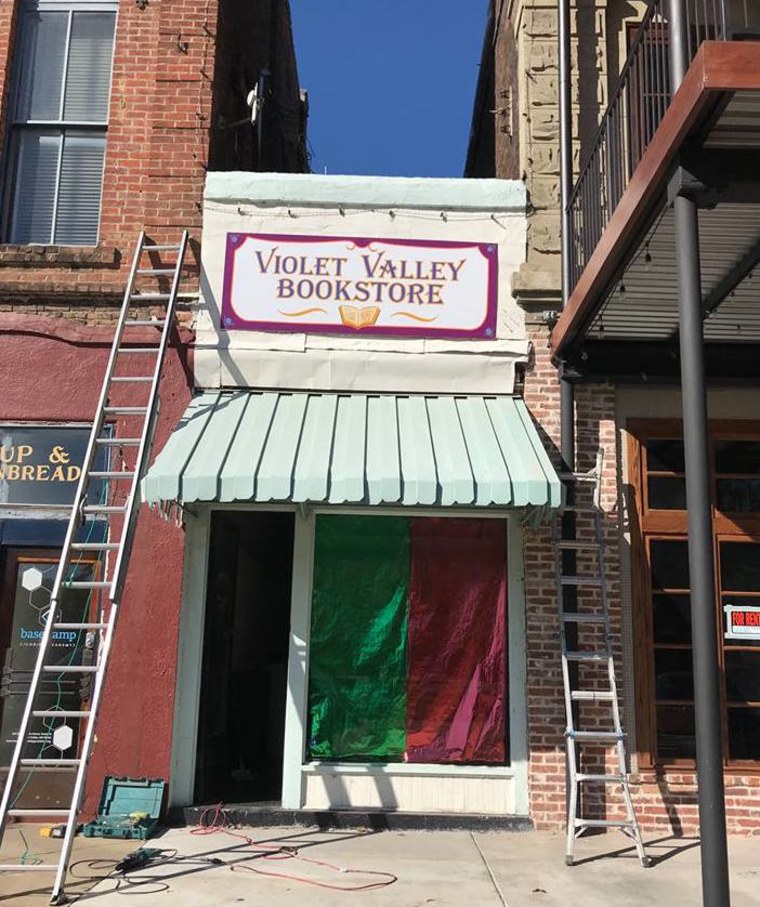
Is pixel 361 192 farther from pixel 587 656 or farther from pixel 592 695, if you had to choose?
pixel 592 695

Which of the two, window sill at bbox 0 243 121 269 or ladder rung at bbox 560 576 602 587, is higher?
window sill at bbox 0 243 121 269

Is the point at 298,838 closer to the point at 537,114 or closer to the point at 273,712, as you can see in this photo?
the point at 273,712

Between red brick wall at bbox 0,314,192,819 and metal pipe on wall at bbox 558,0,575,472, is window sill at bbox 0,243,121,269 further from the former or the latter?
metal pipe on wall at bbox 558,0,575,472

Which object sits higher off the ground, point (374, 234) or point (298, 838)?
point (374, 234)

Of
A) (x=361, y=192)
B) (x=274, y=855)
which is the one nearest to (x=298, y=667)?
(x=274, y=855)

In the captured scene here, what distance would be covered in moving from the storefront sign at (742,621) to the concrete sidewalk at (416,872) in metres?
1.63

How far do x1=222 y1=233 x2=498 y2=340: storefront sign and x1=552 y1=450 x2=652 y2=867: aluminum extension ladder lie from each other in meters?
1.78

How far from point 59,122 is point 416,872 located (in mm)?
7426

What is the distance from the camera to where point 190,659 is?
7.50 meters

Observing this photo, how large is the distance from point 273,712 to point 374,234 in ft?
16.4

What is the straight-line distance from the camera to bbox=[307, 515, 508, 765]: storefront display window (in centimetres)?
740

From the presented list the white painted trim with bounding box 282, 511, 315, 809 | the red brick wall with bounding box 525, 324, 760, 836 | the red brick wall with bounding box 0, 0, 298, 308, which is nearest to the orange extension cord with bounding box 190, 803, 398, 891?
the white painted trim with bounding box 282, 511, 315, 809

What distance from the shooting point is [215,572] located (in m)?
8.00

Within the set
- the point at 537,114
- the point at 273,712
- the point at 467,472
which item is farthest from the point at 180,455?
the point at 537,114
